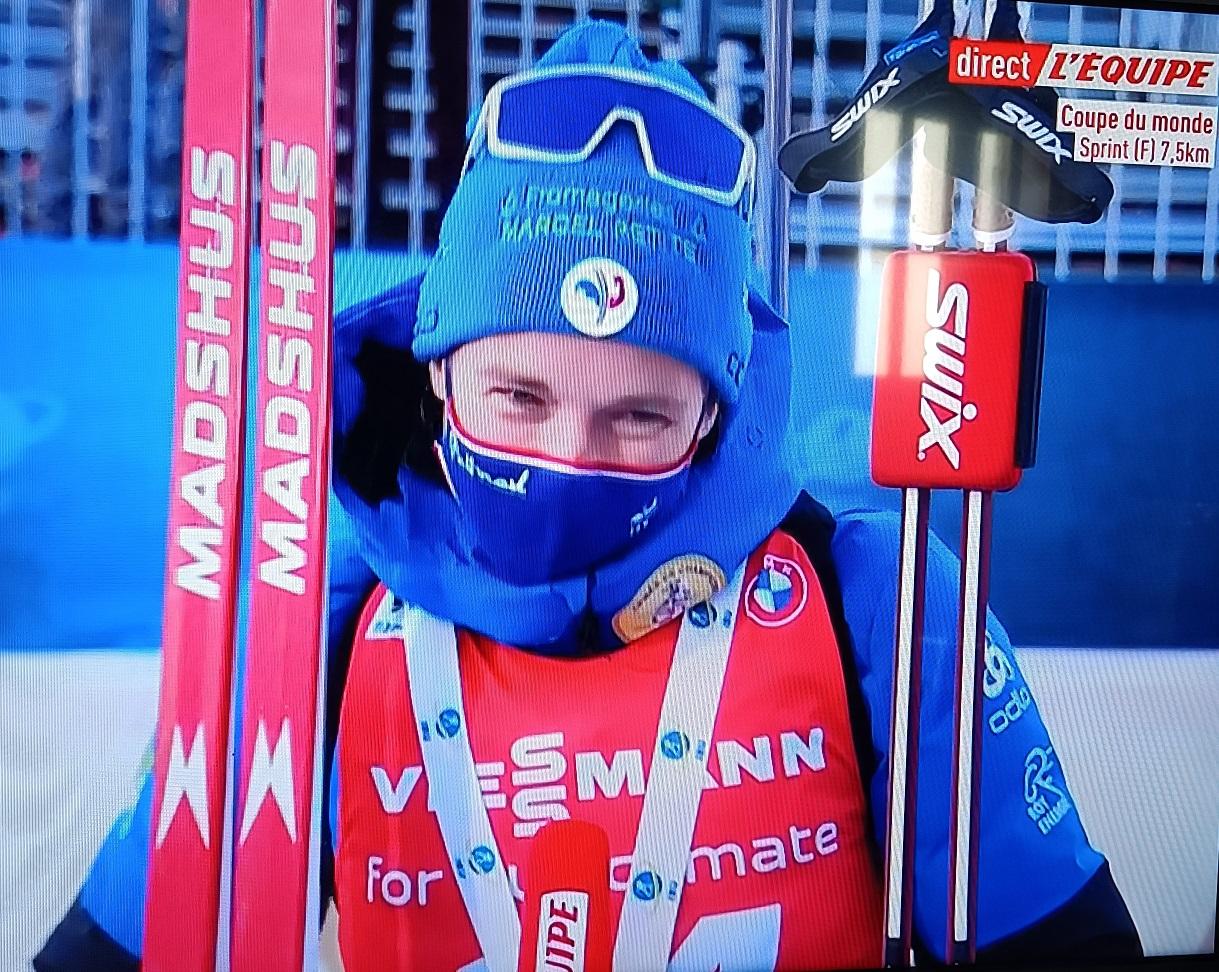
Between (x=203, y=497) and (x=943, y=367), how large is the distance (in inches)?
42.2

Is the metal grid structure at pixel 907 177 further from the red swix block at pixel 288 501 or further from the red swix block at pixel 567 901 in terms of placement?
the red swix block at pixel 567 901

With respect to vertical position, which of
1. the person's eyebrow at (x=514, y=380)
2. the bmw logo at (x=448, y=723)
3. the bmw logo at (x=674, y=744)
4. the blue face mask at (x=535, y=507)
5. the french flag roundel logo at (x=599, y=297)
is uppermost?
the french flag roundel logo at (x=599, y=297)

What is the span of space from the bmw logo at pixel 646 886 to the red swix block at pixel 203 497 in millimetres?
585

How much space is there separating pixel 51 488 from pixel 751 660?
999 millimetres

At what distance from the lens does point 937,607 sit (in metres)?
1.87

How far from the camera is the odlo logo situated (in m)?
1.84

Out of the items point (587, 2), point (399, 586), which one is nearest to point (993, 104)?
point (587, 2)

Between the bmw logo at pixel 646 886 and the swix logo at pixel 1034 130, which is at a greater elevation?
the swix logo at pixel 1034 130

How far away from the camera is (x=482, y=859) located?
178 centimetres

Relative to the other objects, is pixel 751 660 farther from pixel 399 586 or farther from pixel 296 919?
pixel 296 919

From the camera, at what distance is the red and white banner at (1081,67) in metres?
1.83

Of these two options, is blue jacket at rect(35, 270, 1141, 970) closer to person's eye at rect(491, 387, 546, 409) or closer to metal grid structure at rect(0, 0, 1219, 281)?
person's eye at rect(491, 387, 546, 409)

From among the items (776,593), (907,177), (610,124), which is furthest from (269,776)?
(907,177)

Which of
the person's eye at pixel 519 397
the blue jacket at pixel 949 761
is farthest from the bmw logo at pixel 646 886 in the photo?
the person's eye at pixel 519 397
